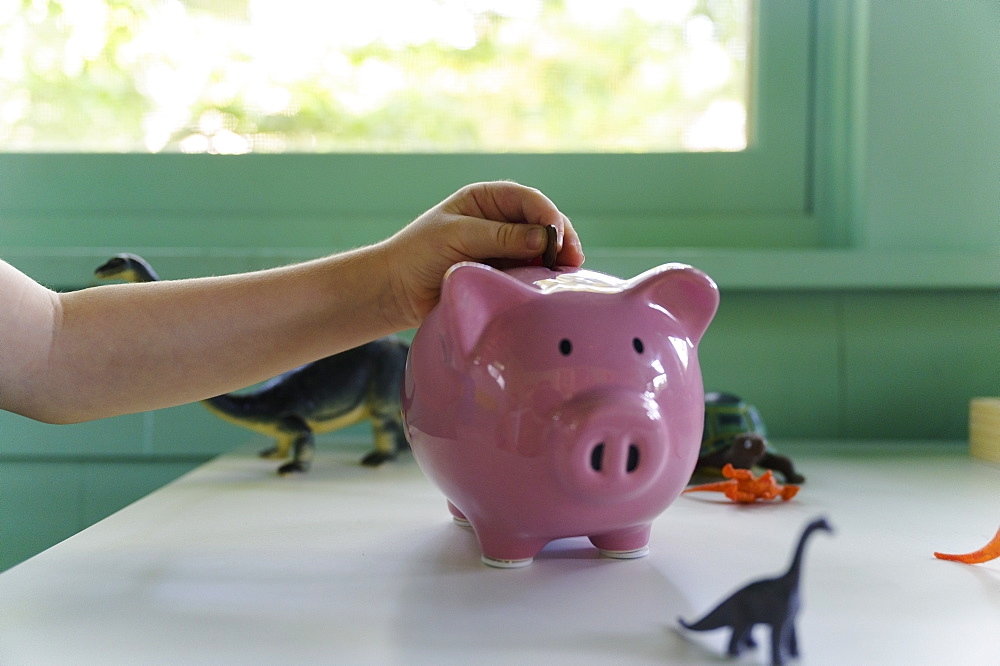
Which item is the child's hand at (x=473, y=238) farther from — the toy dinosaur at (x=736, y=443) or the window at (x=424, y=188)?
the window at (x=424, y=188)

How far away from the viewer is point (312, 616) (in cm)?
52

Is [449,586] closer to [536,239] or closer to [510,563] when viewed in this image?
[510,563]

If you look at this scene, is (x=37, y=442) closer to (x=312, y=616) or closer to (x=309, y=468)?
(x=309, y=468)

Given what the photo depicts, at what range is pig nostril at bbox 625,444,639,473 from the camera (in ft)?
1.80

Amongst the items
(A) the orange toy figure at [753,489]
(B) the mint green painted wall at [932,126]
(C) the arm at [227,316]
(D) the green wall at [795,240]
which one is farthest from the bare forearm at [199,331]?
(B) the mint green painted wall at [932,126]

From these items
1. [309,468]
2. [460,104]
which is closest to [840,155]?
[460,104]

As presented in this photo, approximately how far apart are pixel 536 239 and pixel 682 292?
134 mm

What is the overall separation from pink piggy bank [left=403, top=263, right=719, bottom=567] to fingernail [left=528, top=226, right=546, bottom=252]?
5 centimetres

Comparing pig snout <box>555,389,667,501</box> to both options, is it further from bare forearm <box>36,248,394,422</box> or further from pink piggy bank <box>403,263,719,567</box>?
bare forearm <box>36,248,394,422</box>

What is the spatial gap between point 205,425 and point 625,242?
748mm

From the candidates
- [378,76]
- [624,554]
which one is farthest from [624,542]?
[378,76]

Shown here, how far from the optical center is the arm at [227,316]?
27.5 inches

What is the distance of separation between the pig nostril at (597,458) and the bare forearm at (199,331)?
314 millimetres

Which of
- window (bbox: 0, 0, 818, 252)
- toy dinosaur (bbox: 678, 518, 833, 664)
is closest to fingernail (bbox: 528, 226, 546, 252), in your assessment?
toy dinosaur (bbox: 678, 518, 833, 664)
